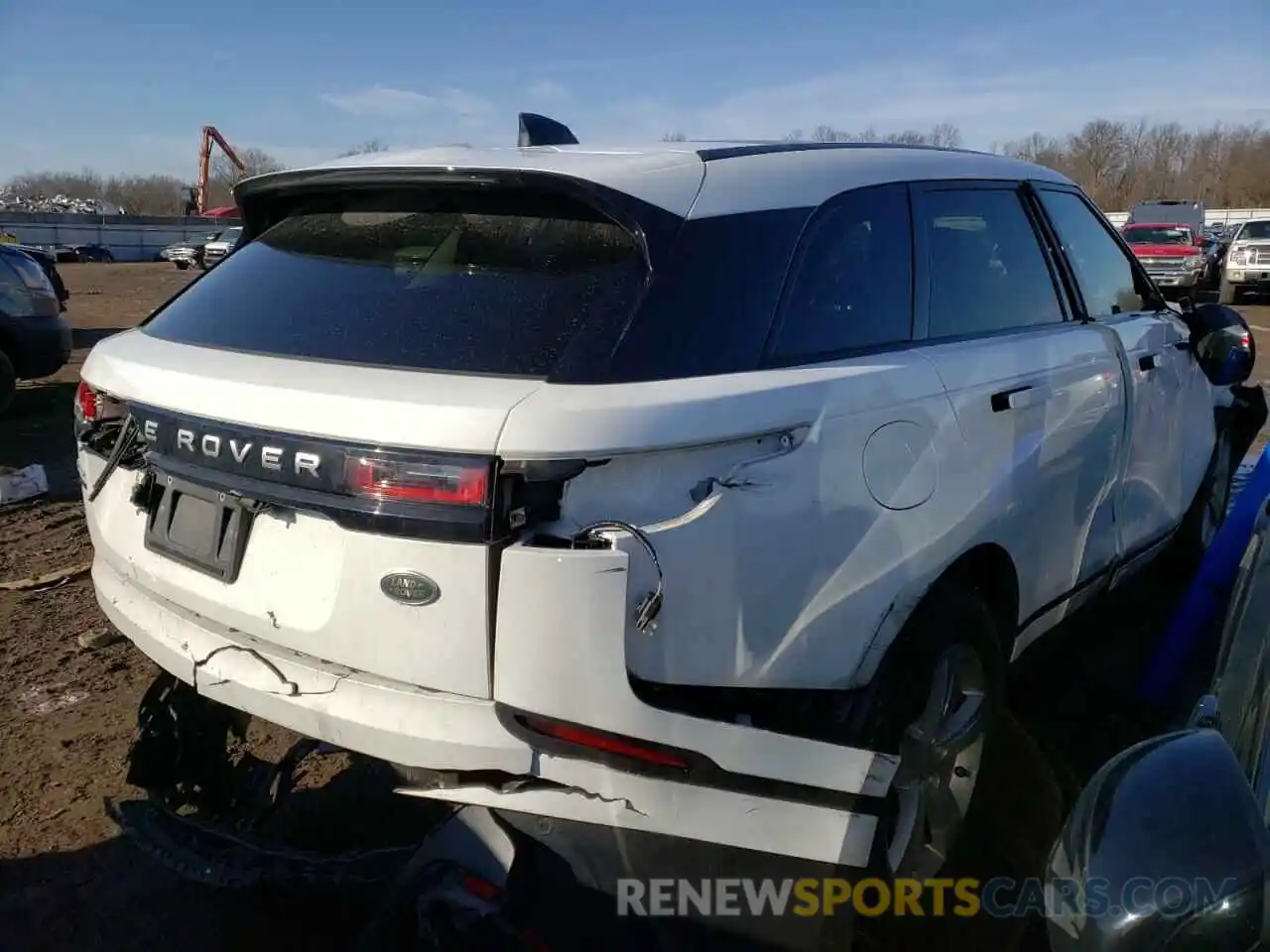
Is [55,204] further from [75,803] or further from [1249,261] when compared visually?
[75,803]

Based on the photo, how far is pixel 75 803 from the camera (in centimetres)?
307

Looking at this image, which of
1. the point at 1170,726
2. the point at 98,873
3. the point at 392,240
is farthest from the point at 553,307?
the point at 1170,726

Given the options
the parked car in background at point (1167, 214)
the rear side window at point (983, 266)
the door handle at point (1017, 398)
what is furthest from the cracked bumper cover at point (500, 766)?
the parked car in background at point (1167, 214)

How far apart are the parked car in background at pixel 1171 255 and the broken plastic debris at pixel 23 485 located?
62.7 ft

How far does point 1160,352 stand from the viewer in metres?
3.80

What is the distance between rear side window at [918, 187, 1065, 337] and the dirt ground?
2.23 m

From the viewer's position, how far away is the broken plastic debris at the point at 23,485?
19.9ft

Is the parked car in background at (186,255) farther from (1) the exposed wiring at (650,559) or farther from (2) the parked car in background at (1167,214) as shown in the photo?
(1) the exposed wiring at (650,559)

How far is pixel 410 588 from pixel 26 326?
8.15 meters

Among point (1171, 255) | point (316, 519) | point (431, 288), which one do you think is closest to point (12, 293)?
point (431, 288)

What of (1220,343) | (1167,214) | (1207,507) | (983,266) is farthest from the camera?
(1167,214)

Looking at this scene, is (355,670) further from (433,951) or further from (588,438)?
(588,438)

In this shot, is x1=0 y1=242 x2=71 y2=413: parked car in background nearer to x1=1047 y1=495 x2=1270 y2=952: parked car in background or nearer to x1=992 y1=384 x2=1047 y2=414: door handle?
x1=992 y1=384 x2=1047 y2=414: door handle

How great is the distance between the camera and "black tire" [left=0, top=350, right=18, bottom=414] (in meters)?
7.98
